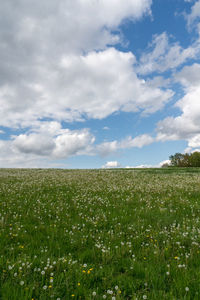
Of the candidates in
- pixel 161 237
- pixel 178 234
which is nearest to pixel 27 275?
pixel 161 237

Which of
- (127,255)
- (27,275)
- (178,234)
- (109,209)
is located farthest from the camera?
(109,209)

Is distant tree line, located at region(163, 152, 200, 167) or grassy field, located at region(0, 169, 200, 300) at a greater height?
distant tree line, located at region(163, 152, 200, 167)

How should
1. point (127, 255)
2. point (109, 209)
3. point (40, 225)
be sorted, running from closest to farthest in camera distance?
point (127, 255), point (40, 225), point (109, 209)

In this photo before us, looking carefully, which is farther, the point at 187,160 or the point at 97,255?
the point at 187,160

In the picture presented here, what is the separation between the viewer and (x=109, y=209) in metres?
9.41

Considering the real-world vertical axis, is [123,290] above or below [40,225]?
below

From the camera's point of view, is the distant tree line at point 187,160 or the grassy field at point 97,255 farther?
the distant tree line at point 187,160

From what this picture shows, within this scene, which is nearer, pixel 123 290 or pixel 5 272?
pixel 123 290

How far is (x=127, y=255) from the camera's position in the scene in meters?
5.19

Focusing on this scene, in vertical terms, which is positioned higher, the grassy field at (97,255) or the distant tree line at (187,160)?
the distant tree line at (187,160)

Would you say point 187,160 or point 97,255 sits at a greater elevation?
point 187,160

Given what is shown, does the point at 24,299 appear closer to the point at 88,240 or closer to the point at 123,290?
the point at 123,290

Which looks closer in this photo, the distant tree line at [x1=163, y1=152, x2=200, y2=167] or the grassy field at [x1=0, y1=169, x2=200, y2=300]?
the grassy field at [x1=0, y1=169, x2=200, y2=300]

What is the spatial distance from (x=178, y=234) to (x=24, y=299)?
5.02m
